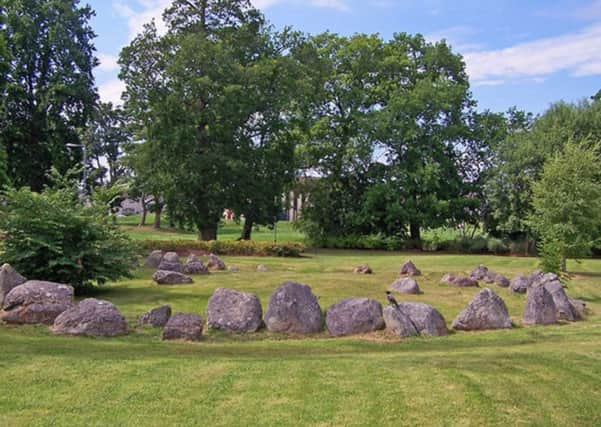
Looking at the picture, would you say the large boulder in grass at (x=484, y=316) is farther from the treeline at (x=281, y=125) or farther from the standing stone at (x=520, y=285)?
the treeline at (x=281, y=125)

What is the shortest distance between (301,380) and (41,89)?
3638cm

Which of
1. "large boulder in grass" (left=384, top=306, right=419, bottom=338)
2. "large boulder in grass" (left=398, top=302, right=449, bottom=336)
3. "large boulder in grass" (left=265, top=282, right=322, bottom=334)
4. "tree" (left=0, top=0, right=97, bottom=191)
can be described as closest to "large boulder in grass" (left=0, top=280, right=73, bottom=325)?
"large boulder in grass" (left=265, top=282, right=322, bottom=334)

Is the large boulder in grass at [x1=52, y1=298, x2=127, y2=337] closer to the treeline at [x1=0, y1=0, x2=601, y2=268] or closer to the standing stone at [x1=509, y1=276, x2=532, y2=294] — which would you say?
the standing stone at [x1=509, y1=276, x2=532, y2=294]

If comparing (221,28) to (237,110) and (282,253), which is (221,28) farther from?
(282,253)

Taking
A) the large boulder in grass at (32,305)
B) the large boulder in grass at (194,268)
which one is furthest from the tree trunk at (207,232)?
the large boulder in grass at (32,305)

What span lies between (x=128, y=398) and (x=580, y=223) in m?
18.8

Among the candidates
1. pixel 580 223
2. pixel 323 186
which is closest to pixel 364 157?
pixel 323 186

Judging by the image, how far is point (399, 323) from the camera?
8.94m

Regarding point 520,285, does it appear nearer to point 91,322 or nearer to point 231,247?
point 91,322

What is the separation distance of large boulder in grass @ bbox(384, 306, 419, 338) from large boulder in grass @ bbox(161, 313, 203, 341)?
3.00m

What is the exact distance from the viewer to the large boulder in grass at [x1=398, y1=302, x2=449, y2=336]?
29.6ft

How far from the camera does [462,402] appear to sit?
5.16m

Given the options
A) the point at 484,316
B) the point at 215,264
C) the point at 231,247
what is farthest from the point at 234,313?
the point at 231,247

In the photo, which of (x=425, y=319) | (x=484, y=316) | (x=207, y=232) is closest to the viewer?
(x=425, y=319)
